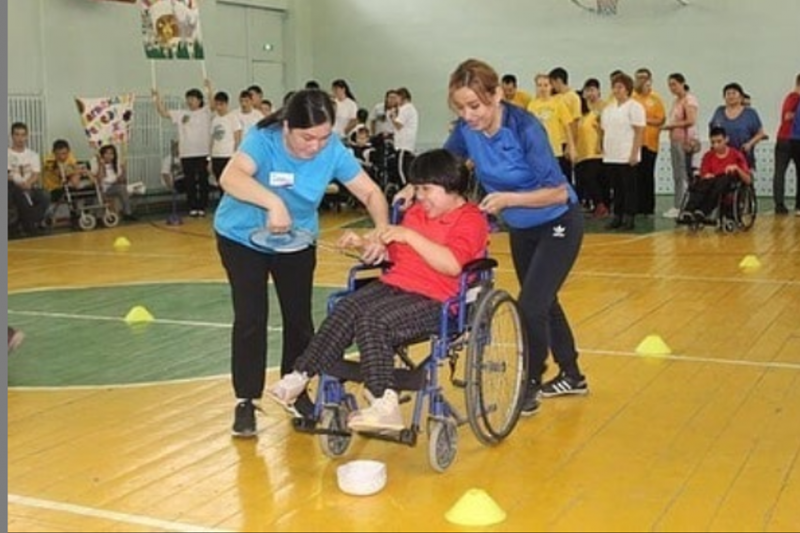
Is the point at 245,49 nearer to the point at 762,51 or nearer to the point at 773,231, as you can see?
the point at 762,51

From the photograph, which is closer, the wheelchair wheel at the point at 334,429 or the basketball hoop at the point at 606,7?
the wheelchair wheel at the point at 334,429

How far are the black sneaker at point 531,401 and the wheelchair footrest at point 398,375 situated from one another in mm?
856

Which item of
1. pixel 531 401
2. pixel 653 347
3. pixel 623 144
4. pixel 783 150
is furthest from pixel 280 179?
pixel 783 150

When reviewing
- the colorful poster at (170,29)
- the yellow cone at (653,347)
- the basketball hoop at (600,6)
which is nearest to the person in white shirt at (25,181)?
the colorful poster at (170,29)

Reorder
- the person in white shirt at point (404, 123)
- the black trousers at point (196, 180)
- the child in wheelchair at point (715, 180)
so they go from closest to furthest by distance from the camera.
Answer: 1. the child in wheelchair at point (715, 180)
2. the black trousers at point (196, 180)
3. the person in white shirt at point (404, 123)

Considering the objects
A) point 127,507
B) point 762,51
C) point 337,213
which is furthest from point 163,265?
point 762,51

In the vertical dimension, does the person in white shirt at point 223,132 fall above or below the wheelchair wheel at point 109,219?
above

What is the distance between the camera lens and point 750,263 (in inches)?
338

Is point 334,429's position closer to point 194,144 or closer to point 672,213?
point 672,213

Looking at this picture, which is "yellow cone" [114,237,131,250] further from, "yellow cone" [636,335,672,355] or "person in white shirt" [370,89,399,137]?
"yellow cone" [636,335,672,355]

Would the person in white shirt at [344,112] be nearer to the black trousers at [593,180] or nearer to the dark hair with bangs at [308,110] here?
the black trousers at [593,180]

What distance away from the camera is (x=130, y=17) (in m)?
13.6

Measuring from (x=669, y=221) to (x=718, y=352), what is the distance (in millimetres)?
6352

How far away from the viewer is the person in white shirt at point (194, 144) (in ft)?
42.3
